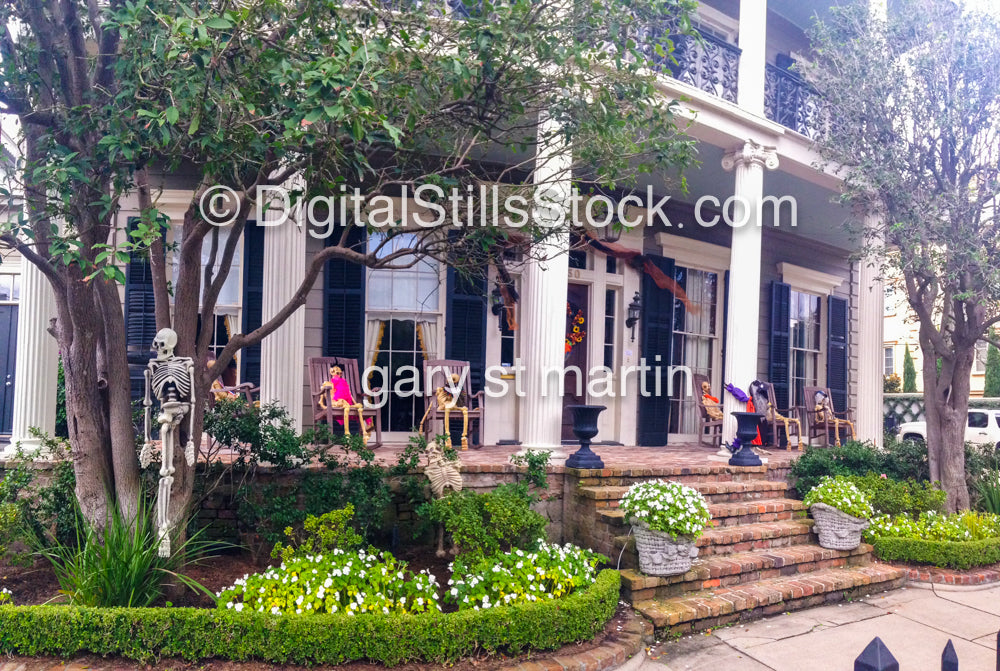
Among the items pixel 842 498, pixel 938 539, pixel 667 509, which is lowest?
pixel 938 539

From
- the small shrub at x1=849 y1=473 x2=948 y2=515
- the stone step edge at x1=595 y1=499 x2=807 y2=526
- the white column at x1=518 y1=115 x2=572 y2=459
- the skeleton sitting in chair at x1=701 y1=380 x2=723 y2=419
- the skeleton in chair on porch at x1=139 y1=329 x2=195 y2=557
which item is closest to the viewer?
the skeleton in chair on porch at x1=139 y1=329 x2=195 y2=557

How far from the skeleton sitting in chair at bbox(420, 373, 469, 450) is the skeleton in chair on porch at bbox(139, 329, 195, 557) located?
3.22 metres

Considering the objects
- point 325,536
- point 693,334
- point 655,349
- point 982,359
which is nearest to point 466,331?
point 655,349

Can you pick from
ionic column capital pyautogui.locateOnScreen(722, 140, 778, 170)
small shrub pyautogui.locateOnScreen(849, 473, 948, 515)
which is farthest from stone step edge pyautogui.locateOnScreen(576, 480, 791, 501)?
ionic column capital pyautogui.locateOnScreen(722, 140, 778, 170)

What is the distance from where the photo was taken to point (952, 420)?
684 centimetres

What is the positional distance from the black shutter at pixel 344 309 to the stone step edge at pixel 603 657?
168 inches

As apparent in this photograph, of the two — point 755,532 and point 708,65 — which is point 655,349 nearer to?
point 708,65

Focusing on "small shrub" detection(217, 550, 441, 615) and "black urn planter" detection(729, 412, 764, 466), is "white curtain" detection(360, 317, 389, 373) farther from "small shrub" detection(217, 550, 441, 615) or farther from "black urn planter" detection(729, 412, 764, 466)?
"black urn planter" detection(729, 412, 764, 466)

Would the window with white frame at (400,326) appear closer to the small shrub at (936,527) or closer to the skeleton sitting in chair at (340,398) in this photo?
the skeleton sitting in chair at (340,398)

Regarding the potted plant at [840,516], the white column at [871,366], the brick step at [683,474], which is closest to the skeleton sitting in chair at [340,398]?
the brick step at [683,474]

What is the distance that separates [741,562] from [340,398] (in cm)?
385

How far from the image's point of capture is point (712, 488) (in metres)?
Result: 5.79

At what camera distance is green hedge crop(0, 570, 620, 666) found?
3484mm

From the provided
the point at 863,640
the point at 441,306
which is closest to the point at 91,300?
the point at 441,306
